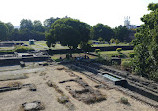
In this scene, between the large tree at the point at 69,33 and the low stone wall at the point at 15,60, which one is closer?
the low stone wall at the point at 15,60

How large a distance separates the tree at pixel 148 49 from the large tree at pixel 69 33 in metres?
11.9

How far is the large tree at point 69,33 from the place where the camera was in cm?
2689

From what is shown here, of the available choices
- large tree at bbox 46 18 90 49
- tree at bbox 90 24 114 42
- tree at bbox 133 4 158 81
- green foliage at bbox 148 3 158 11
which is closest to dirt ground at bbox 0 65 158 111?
tree at bbox 133 4 158 81

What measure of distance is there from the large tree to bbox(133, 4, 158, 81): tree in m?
11.9

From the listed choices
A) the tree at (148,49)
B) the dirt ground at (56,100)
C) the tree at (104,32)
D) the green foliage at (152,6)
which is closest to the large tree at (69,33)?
the tree at (148,49)

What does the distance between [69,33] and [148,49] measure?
46.9 ft

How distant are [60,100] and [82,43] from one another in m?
20.2

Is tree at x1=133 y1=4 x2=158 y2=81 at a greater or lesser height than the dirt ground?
greater

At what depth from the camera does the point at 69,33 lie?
26922 mm

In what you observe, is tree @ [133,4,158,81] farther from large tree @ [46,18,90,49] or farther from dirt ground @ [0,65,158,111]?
large tree @ [46,18,90,49]

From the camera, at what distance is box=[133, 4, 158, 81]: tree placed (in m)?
15.8

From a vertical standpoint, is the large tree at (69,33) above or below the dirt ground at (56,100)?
above

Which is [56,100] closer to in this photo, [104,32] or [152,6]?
[152,6]

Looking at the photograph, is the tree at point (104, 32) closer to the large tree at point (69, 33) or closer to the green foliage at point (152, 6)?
the large tree at point (69, 33)
